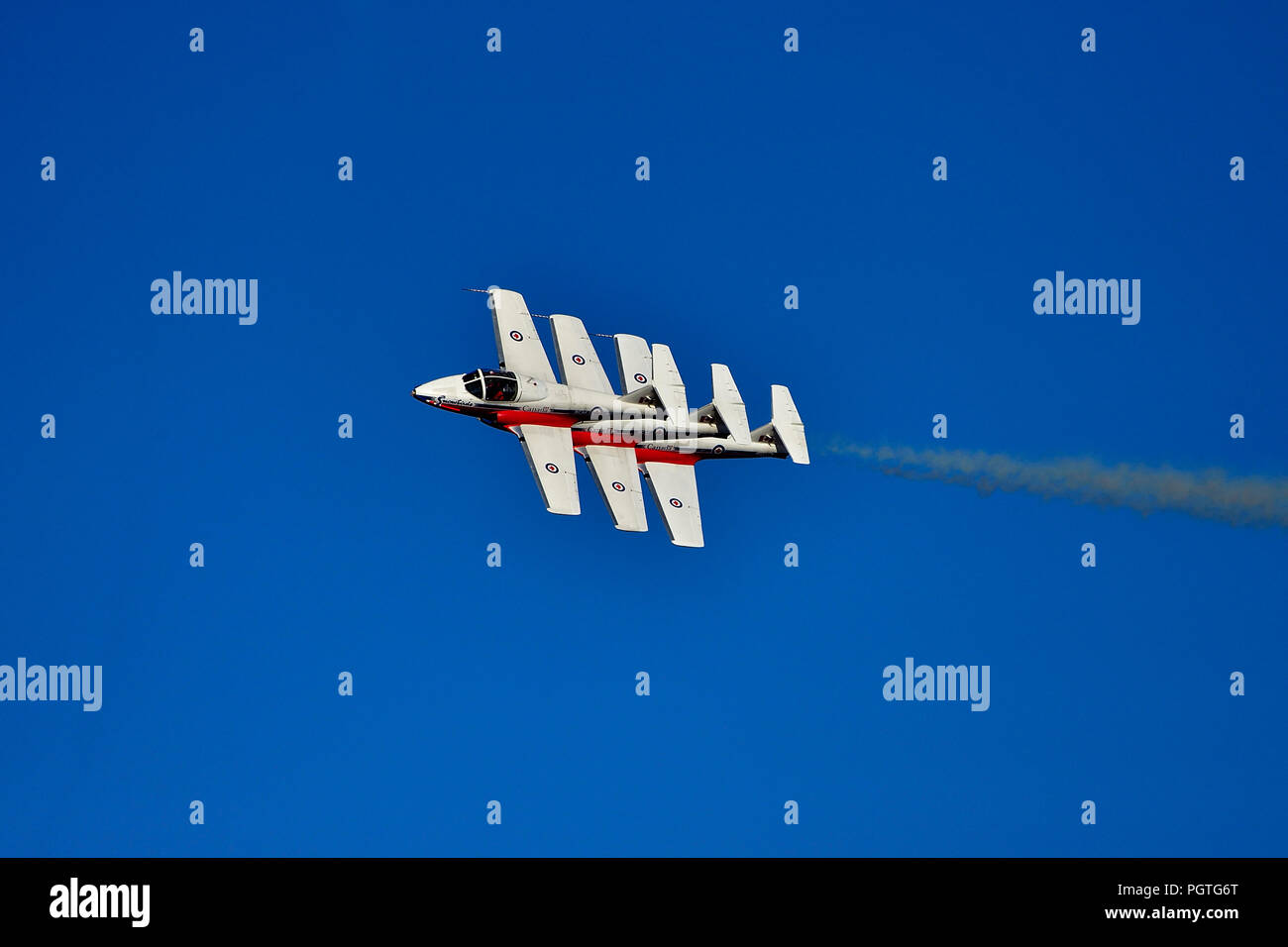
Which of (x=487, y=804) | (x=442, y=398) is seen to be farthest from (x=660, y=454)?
(x=487, y=804)

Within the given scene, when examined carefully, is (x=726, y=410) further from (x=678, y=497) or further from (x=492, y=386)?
(x=492, y=386)

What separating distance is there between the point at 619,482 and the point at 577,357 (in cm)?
570

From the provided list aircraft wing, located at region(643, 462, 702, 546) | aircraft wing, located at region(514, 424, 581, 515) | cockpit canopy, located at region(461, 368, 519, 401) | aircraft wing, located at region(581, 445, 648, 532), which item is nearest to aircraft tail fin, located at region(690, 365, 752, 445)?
aircraft wing, located at region(643, 462, 702, 546)

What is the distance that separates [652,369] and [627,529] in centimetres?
726

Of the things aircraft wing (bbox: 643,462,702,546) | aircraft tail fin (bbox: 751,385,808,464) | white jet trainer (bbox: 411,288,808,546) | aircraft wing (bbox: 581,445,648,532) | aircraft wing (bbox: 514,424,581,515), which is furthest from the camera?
aircraft tail fin (bbox: 751,385,808,464)

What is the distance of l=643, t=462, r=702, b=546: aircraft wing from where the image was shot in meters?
64.5

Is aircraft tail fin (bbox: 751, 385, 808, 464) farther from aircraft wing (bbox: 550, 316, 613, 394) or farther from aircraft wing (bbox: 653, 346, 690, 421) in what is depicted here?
aircraft wing (bbox: 550, 316, 613, 394)

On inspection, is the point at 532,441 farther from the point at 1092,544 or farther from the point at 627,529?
the point at 1092,544

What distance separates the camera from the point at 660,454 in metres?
Answer: 65.8

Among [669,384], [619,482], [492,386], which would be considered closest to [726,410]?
[669,384]

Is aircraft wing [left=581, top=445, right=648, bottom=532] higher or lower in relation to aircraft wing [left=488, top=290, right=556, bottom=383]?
lower

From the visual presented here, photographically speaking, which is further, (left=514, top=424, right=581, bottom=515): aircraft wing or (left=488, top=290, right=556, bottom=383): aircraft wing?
(left=488, top=290, right=556, bottom=383): aircraft wing

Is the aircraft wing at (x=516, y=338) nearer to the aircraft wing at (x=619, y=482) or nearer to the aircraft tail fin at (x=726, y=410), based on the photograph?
the aircraft wing at (x=619, y=482)

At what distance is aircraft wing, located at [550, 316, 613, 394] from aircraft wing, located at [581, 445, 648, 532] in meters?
2.62
